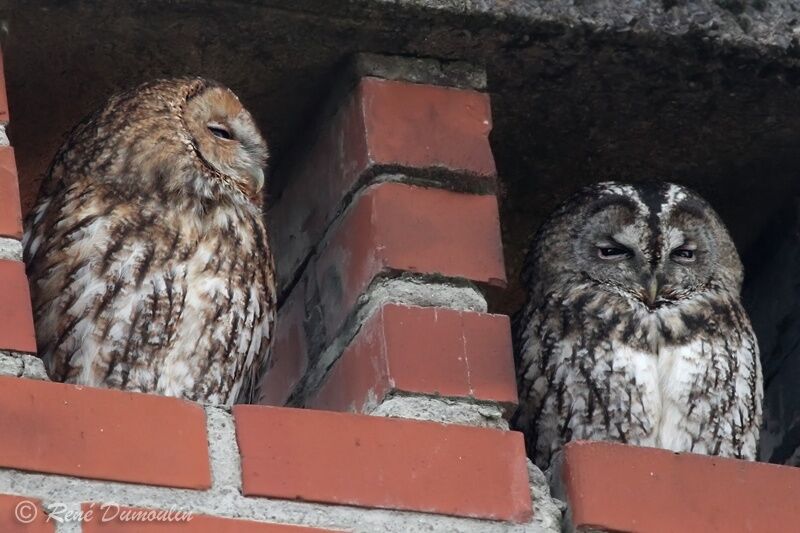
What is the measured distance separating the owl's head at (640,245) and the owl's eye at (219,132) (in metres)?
0.66

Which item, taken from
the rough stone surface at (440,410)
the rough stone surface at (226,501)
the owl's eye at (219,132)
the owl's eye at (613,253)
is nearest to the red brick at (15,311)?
the rough stone surface at (226,501)

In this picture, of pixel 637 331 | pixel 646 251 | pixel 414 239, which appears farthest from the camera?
pixel 646 251

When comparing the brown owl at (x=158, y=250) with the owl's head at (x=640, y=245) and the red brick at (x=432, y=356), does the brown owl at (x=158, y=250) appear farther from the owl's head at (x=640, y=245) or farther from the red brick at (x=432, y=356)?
the owl's head at (x=640, y=245)

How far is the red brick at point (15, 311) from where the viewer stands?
214cm

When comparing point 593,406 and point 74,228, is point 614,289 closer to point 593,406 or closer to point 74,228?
point 593,406

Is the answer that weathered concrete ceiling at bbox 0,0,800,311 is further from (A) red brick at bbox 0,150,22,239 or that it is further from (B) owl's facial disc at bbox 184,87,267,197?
(A) red brick at bbox 0,150,22,239

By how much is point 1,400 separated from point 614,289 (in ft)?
4.53

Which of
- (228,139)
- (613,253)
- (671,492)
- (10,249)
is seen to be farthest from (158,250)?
(613,253)

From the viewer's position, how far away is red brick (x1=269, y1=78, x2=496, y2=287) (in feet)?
8.59

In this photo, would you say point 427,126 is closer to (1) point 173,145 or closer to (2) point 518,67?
(2) point 518,67

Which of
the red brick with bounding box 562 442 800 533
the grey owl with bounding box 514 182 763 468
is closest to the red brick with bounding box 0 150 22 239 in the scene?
the red brick with bounding box 562 442 800 533

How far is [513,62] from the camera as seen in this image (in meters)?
2.72

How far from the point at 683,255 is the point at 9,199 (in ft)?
4.59

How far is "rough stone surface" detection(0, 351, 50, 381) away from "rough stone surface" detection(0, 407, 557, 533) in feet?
0.49
